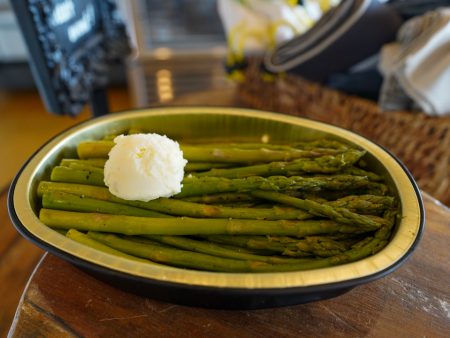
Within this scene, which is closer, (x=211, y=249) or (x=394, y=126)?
(x=211, y=249)

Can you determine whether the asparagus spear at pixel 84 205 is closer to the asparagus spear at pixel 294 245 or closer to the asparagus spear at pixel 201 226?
the asparagus spear at pixel 201 226

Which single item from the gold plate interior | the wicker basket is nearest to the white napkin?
the wicker basket

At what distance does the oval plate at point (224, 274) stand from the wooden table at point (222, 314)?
3cm

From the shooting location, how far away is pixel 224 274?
0.41 meters

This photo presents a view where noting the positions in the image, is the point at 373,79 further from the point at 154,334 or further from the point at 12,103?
the point at 12,103

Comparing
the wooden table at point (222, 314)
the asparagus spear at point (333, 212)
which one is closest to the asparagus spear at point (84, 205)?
the wooden table at point (222, 314)

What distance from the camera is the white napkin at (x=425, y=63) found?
2.85ft

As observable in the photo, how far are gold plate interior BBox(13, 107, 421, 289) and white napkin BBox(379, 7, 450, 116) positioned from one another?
345mm

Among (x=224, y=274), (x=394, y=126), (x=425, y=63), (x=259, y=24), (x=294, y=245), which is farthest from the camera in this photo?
(x=259, y=24)

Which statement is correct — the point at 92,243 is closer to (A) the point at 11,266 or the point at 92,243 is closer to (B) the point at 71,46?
(B) the point at 71,46

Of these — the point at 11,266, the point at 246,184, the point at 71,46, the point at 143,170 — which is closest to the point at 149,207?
the point at 143,170

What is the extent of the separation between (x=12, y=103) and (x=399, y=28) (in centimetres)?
250

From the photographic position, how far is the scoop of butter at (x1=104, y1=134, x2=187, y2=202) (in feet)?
1.73

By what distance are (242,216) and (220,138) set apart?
0.28m
